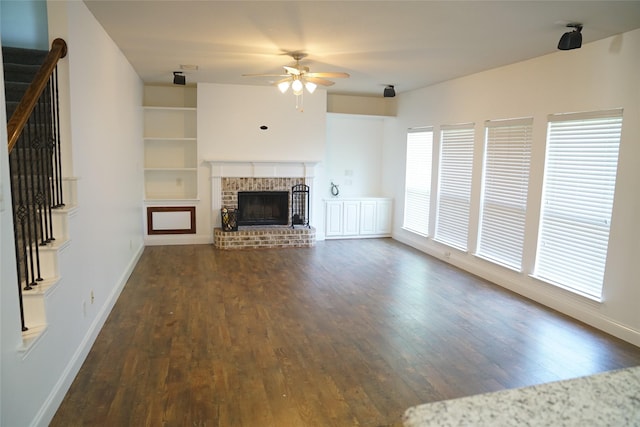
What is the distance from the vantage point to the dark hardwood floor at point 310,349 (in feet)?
9.05

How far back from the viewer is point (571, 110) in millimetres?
4457

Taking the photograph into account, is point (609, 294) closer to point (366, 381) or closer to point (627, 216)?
point (627, 216)

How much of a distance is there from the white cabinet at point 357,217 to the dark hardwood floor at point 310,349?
2376 mm

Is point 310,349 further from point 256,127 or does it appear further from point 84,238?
point 256,127

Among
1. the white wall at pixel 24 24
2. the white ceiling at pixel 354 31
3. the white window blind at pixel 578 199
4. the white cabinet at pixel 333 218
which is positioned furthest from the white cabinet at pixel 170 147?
the white window blind at pixel 578 199

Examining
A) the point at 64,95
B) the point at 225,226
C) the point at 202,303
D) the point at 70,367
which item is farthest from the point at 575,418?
the point at 225,226

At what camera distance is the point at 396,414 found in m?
2.68

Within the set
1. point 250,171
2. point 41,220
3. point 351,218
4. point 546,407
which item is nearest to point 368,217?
point 351,218

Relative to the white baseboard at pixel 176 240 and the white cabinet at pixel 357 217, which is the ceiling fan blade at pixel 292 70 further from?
the white baseboard at pixel 176 240

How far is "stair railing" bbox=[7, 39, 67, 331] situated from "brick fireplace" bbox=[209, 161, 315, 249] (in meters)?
4.33

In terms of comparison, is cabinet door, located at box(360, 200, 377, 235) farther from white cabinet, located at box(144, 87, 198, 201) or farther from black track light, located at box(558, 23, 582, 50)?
black track light, located at box(558, 23, 582, 50)

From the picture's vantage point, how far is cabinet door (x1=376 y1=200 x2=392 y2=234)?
832cm

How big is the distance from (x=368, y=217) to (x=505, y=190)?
3212mm

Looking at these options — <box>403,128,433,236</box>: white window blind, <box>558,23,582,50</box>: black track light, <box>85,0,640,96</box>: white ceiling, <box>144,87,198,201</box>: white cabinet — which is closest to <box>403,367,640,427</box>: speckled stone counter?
<box>85,0,640,96</box>: white ceiling
